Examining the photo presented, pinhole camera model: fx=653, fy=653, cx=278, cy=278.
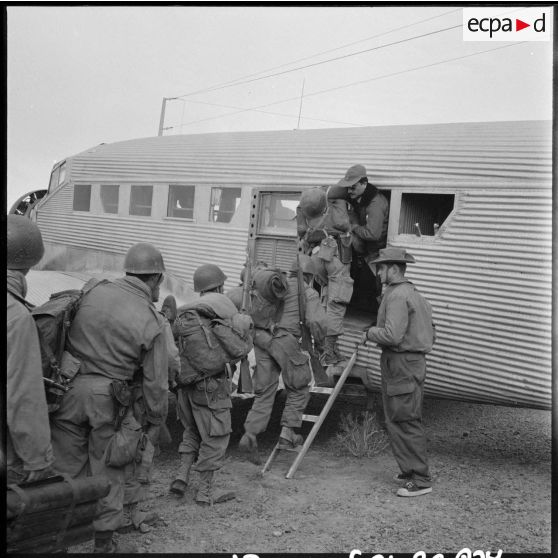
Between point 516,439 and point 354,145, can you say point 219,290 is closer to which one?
point 354,145

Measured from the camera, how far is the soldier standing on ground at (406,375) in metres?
5.67

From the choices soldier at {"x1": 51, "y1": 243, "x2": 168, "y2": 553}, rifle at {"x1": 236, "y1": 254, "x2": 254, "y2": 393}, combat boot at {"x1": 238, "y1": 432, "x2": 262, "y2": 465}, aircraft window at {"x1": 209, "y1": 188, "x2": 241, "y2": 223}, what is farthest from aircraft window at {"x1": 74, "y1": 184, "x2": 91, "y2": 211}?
soldier at {"x1": 51, "y1": 243, "x2": 168, "y2": 553}

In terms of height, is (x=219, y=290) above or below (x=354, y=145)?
below

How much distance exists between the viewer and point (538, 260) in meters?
6.19

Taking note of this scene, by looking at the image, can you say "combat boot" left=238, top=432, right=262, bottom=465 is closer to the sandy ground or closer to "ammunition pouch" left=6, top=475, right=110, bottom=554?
the sandy ground

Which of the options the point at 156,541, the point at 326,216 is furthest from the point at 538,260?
the point at 156,541

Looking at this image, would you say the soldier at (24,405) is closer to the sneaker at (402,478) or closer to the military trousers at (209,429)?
the military trousers at (209,429)

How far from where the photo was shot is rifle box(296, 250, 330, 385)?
643 cm

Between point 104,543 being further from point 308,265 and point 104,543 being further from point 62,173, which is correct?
point 62,173

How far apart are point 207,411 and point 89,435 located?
4.55ft

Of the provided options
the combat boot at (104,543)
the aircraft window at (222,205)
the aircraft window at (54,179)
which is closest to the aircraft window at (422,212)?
the aircraft window at (222,205)

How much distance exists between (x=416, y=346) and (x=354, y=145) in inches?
111

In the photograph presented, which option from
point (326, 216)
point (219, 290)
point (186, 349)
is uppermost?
point (326, 216)

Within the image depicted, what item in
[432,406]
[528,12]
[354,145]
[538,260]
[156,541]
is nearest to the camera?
[528,12]
